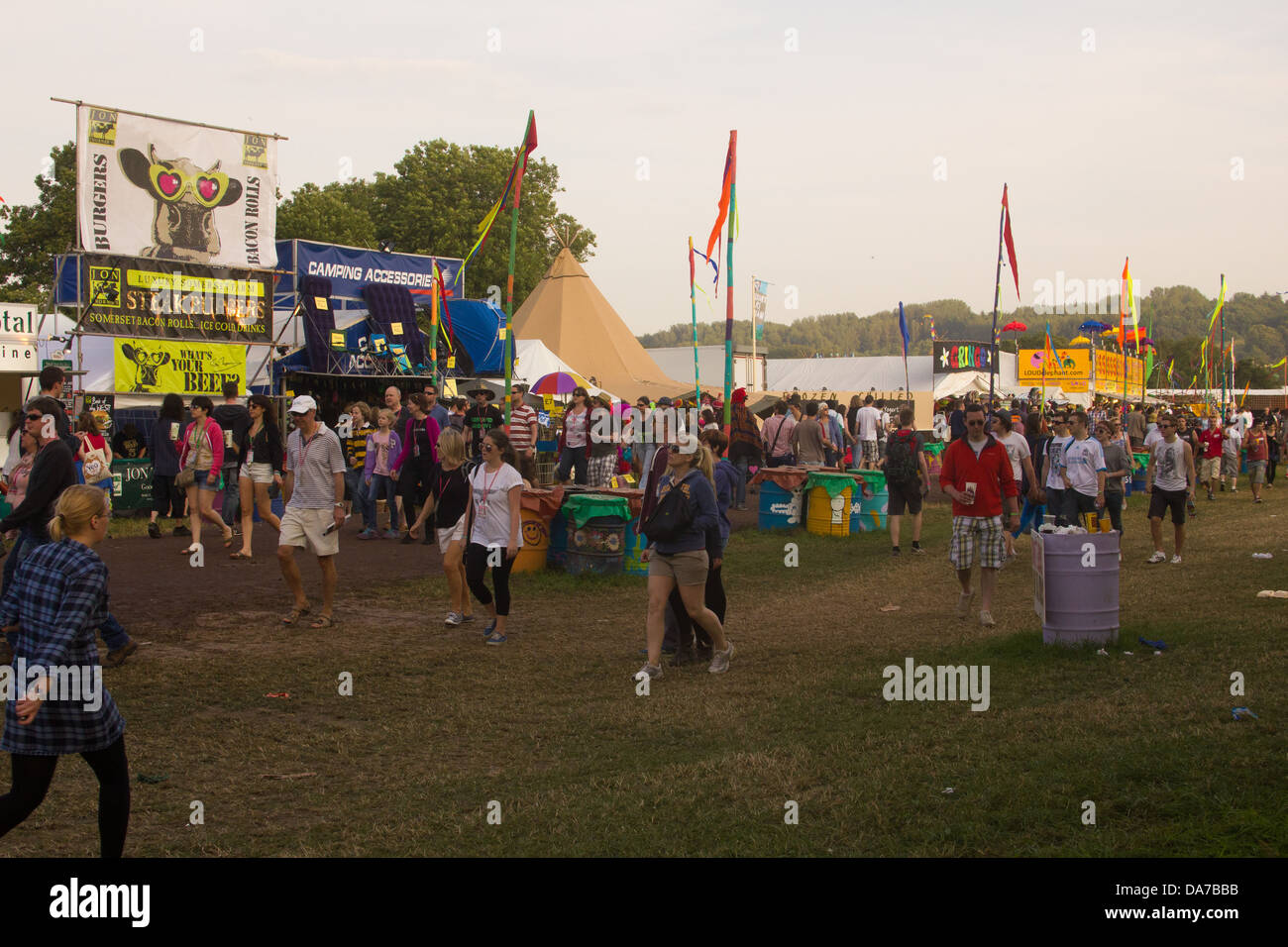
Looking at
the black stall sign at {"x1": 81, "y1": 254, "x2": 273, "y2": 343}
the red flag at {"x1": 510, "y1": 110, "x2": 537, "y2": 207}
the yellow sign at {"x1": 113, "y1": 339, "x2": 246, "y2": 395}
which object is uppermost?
the red flag at {"x1": 510, "y1": 110, "x2": 537, "y2": 207}

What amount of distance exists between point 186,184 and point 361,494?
8482mm

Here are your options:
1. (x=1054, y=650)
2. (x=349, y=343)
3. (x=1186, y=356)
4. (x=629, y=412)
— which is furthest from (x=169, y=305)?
(x=1186, y=356)

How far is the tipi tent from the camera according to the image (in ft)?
124

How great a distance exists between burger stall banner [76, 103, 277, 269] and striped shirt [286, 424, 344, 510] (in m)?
12.5

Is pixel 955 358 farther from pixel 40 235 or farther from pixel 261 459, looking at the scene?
pixel 261 459

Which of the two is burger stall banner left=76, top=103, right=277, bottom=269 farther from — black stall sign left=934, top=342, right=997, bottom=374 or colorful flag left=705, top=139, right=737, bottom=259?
black stall sign left=934, top=342, right=997, bottom=374

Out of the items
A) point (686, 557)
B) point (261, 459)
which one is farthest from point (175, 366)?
point (686, 557)

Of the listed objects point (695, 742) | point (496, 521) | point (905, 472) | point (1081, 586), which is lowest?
point (695, 742)

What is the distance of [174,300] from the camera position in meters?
20.8

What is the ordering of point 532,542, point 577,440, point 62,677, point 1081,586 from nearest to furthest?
point 62,677
point 1081,586
point 532,542
point 577,440

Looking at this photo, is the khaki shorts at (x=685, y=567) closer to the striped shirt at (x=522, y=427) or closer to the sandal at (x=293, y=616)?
the sandal at (x=293, y=616)

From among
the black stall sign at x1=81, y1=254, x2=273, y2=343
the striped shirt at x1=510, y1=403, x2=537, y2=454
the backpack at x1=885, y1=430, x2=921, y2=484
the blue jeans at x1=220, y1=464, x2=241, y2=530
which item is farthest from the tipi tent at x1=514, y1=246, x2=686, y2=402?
the backpack at x1=885, y1=430, x2=921, y2=484

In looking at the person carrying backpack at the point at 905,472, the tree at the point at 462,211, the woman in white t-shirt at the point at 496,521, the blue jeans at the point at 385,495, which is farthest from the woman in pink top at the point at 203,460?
the tree at the point at 462,211

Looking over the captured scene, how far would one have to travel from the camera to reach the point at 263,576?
39.9ft
